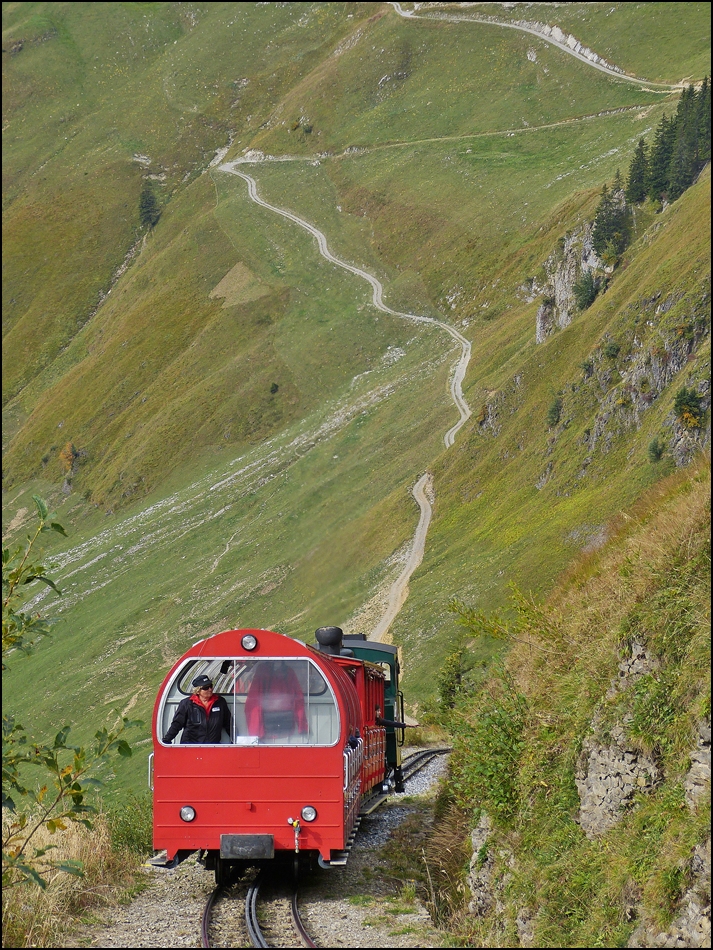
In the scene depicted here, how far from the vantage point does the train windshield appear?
47.6ft

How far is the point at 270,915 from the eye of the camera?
13414mm

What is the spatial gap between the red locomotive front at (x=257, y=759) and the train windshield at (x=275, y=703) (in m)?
0.01

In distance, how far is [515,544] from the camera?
55.2m

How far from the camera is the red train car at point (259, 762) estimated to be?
14258mm

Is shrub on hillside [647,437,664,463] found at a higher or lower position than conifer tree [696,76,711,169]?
higher

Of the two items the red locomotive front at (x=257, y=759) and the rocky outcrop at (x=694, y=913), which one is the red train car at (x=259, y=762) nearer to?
the red locomotive front at (x=257, y=759)

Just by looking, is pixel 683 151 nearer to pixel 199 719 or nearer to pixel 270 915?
pixel 199 719

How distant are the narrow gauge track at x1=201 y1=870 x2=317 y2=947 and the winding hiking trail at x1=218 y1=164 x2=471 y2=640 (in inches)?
1639

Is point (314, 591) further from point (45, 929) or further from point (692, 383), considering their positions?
point (45, 929)

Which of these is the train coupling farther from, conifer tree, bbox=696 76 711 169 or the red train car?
conifer tree, bbox=696 76 711 169

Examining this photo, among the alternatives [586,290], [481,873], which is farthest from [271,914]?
[586,290]

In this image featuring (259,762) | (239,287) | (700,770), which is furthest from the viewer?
(239,287)

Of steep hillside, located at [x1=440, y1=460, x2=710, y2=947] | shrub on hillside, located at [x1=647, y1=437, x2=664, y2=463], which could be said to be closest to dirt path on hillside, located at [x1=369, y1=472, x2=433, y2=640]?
shrub on hillside, located at [x1=647, y1=437, x2=664, y2=463]

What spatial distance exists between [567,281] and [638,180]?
1568 centimetres
